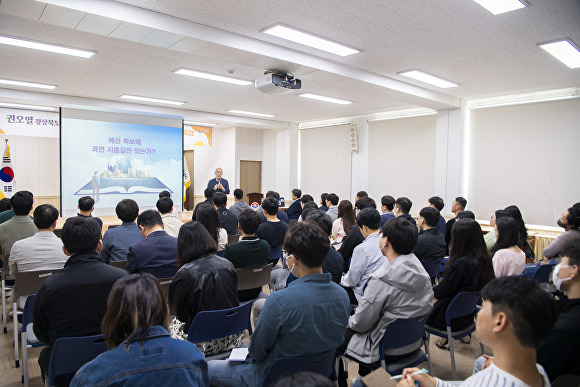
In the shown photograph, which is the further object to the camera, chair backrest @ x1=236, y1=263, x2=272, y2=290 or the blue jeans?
chair backrest @ x1=236, y1=263, x2=272, y2=290

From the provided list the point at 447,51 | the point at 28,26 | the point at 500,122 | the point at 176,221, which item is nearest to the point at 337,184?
the point at 500,122

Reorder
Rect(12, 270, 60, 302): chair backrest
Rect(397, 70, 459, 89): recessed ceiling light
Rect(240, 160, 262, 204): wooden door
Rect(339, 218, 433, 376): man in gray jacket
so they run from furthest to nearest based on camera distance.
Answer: Rect(240, 160, 262, 204): wooden door
Rect(397, 70, 459, 89): recessed ceiling light
Rect(12, 270, 60, 302): chair backrest
Rect(339, 218, 433, 376): man in gray jacket

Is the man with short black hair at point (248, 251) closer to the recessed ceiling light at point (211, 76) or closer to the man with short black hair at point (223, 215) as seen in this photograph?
the man with short black hair at point (223, 215)

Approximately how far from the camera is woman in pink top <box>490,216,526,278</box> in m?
3.11

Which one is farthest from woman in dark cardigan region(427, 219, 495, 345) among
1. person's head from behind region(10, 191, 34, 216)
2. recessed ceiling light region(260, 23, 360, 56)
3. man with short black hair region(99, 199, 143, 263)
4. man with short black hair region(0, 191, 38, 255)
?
person's head from behind region(10, 191, 34, 216)

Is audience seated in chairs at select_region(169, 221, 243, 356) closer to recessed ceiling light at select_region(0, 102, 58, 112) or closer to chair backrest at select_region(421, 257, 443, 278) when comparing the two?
chair backrest at select_region(421, 257, 443, 278)

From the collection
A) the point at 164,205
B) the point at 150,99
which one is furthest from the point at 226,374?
the point at 150,99

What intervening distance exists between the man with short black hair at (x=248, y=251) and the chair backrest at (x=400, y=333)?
1.38m

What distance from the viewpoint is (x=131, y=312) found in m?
1.23

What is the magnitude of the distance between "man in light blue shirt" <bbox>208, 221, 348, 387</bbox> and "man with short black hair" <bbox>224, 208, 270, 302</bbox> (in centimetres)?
129

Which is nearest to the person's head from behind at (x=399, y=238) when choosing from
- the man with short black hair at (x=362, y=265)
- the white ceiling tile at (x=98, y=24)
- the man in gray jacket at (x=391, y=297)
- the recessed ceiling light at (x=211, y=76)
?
the man in gray jacket at (x=391, y=297)

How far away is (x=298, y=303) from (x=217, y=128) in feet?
37.4

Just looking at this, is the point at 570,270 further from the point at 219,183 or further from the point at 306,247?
the point at 219,183

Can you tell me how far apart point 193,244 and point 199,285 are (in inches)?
9.9
